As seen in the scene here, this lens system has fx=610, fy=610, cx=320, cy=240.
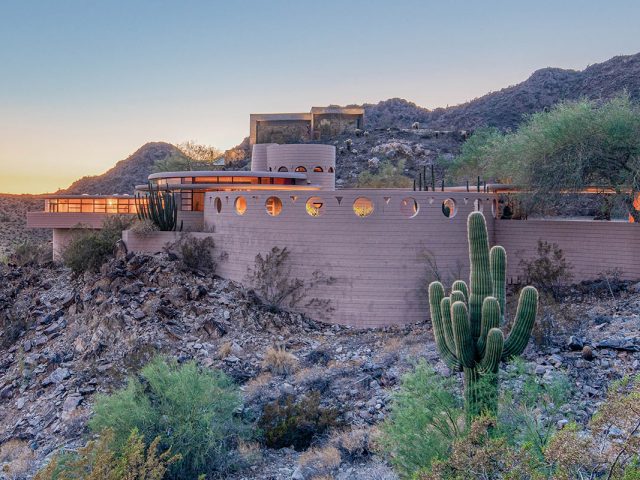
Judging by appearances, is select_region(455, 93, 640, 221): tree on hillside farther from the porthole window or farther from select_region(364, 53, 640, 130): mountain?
select_region(364, 53, 640, 130): mountain

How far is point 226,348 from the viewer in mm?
15688

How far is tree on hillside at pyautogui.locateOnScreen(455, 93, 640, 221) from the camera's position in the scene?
16.6m

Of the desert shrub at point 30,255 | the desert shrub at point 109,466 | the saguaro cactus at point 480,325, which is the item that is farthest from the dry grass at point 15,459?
the desert shrub at point 30,255

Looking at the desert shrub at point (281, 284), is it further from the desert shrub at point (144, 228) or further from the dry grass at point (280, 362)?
the desert shrub at point (144, 228)

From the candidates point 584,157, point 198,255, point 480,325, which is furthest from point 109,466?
point 584,157

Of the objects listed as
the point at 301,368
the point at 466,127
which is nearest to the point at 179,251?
the point at 301,368

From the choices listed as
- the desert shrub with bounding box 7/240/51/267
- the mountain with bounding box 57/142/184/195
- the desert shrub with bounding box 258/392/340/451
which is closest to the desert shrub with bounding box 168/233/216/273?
the desert shrub with bounding box 258/392/340/451

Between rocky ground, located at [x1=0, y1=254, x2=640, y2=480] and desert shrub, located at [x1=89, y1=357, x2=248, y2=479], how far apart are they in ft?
1.82

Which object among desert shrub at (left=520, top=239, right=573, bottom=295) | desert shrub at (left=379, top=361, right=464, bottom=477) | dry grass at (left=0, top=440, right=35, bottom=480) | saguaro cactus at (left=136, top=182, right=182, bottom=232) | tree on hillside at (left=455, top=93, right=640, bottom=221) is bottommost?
dry grass at (left=0, top=440, right=35, bottom=480)

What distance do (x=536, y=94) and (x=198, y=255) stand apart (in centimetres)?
5195

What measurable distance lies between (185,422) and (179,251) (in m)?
11.8

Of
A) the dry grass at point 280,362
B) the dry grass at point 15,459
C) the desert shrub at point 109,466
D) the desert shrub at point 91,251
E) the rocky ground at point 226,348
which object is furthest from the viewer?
the desert shrub at point 91,251

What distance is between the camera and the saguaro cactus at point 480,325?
8383mm

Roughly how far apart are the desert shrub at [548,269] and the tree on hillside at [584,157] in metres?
1.44
